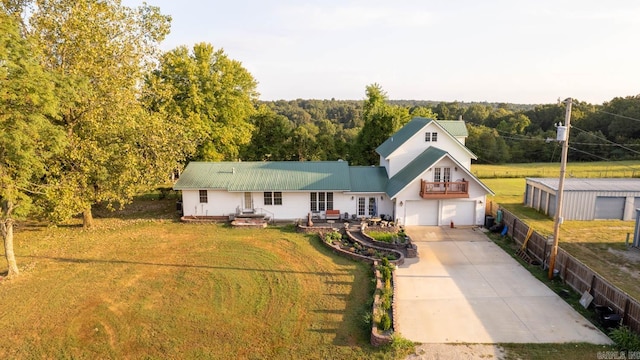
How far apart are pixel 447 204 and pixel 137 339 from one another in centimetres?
2029

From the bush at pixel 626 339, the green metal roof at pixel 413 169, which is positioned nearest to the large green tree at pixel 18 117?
the green metal roof at pixel 413 169

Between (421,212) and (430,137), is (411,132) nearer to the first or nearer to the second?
(430,137)

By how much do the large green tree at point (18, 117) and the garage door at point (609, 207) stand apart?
3329 cm

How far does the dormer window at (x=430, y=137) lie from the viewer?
2825 centimetres

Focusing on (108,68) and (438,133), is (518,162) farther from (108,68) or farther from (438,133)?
(108,68)

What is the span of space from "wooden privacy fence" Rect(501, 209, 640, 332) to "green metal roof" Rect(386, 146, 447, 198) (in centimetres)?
603

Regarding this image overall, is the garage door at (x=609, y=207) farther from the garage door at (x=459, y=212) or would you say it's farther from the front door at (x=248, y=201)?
the front door at (x=248, y=201)

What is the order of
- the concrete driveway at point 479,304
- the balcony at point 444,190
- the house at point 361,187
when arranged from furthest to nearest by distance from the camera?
the house at point 361,187 < the balcony at point 444,190 < the concrete driveway at point 479,304

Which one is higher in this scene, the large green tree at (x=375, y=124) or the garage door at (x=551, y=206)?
the large green tree at (x=375, y=124)

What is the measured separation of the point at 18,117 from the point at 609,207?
3496 cm

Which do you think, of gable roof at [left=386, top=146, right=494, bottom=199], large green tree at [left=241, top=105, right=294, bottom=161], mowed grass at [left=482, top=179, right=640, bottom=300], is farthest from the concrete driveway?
large green tree at [left=241, top=105, right=294, bottom=161]

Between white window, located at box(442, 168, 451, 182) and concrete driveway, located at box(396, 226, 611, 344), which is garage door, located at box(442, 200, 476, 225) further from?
concrete driveway, located at box(396, 226, 611, 344)

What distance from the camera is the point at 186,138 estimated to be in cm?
2650

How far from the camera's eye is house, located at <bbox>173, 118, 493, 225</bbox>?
84.8 ft
